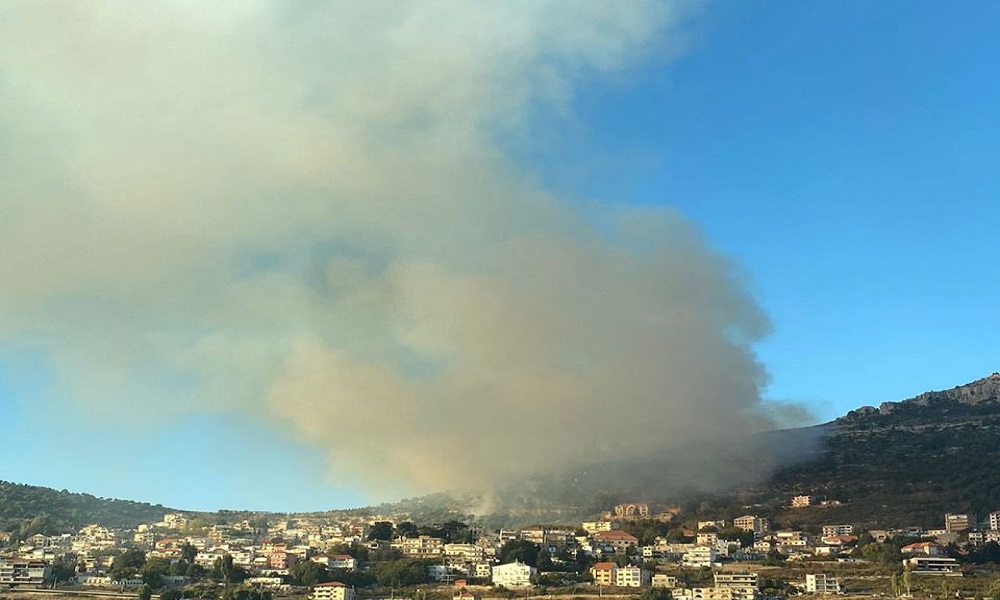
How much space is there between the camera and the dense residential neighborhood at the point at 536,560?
103375 millimetres

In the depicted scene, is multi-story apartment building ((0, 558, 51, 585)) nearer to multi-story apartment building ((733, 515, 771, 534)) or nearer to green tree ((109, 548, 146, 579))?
green tree ((109, 548, 146, 579))

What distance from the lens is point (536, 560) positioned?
381 ft

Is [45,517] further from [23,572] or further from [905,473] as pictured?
[905,473]

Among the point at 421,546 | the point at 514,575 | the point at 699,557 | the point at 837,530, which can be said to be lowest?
the point at 514,575

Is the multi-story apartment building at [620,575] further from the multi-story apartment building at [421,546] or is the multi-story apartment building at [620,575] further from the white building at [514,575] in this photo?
the multi-story apartment building at [421,546]

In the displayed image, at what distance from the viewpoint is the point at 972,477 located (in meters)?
149

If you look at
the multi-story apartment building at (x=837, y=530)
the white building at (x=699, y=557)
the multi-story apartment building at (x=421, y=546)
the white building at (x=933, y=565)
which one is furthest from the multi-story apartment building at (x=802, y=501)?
the multi-story apartment building at (x=421, y=546)

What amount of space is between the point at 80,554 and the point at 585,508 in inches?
2989

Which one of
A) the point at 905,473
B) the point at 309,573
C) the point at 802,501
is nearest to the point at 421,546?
the point at 309,573

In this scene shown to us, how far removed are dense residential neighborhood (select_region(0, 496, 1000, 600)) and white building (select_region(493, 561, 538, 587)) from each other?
0.15 meters

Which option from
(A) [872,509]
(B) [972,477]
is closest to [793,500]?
(A) [872,509]

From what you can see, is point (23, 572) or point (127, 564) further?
point (127, 564)

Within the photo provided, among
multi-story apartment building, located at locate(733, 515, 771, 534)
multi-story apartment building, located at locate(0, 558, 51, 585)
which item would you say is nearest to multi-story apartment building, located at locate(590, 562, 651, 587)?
multi-story apartment building, located at locate(733, 515, 771, 534)

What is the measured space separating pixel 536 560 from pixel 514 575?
26.9 feet
